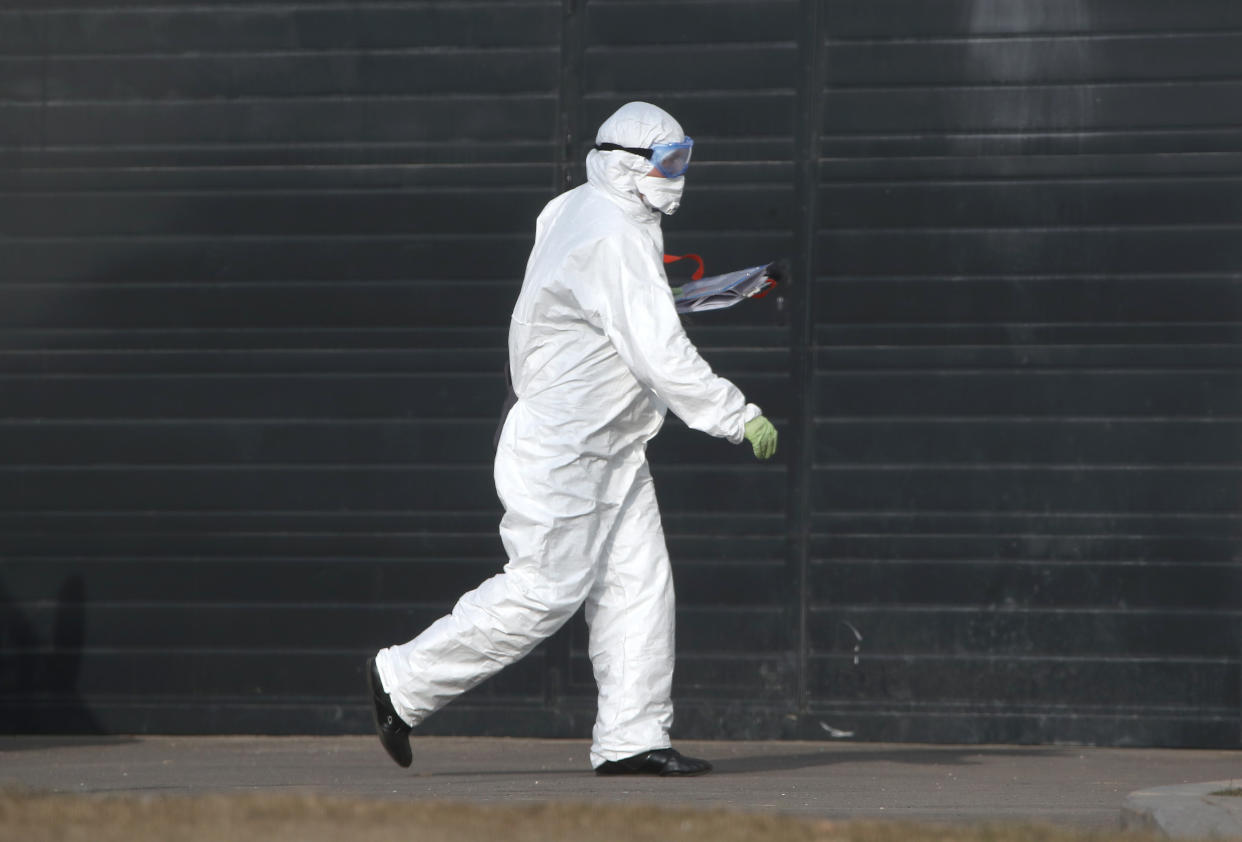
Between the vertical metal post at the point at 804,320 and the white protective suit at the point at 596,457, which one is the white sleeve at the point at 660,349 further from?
the vertical metal post at the point at 804,320

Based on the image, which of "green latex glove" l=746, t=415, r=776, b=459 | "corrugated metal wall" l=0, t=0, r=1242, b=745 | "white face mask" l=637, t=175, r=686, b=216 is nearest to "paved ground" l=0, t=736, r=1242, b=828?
"corrugated metal wall" l=0, t=0, r=1242, b=745

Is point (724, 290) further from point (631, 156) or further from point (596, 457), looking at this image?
point (596, 457)

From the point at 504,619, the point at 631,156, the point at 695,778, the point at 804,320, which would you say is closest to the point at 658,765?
the point at 695,778

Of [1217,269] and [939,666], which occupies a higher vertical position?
[1217,269]

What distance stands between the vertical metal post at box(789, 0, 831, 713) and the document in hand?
0.95 metres

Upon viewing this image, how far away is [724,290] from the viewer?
569 cm

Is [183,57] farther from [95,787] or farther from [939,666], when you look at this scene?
[939,666]

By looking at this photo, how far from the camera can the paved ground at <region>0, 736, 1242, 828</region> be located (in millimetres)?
4723

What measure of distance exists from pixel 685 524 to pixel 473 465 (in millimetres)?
791

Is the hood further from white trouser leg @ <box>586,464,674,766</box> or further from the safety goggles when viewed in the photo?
white trouser leg @ <box>586,464,674,766</box>

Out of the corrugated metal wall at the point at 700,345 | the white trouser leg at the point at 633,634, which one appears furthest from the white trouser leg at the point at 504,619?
the corrugated metal wall at the point at 700,345

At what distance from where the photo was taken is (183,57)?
692cm

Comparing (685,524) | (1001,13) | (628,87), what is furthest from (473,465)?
(1001,13)

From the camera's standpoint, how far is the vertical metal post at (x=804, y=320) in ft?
21.9
